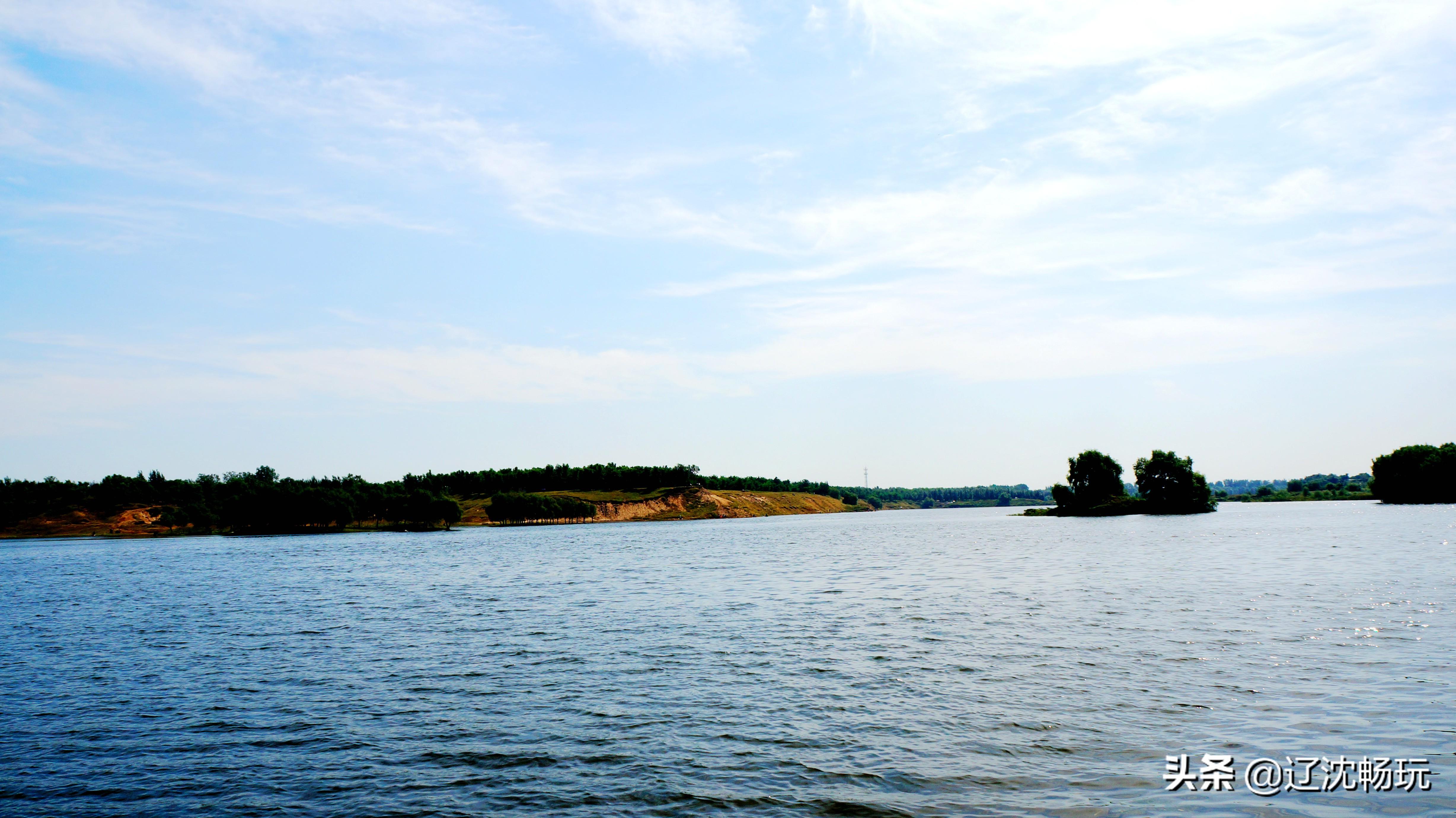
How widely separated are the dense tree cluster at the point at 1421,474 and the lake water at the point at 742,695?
16092cm

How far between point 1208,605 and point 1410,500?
672ft

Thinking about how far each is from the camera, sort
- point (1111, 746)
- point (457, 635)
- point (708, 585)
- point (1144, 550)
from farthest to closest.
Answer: point (1144, 550)
point (708, 585)
point (457, 635)
point (1111, 746)

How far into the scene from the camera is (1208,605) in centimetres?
4072

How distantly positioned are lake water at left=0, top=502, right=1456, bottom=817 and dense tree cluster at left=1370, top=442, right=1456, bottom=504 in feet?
528

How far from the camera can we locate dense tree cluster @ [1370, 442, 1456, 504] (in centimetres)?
17838

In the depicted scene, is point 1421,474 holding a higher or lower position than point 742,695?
higher

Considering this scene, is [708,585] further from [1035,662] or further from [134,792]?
[134,792]

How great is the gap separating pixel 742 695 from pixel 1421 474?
732 ft

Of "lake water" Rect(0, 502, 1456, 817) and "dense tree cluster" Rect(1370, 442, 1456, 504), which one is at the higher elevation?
"dense tree cluster" Rect(1370, 442, 1456, 504)

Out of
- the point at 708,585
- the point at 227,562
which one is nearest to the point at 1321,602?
the point at 708,585

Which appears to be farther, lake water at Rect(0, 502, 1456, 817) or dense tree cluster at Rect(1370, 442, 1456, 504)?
dense tree cluster at Rect(1370, 442, 1456, 504)

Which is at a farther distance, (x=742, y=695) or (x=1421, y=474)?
(x=1421, y=474)

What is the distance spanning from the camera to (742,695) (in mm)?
25156

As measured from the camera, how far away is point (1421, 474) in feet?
598
